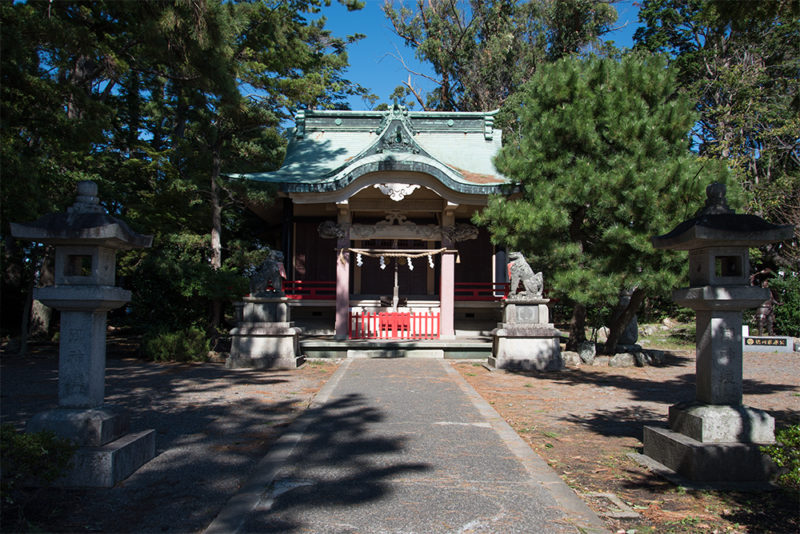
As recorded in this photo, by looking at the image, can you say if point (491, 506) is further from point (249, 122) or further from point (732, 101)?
point (732, 101)

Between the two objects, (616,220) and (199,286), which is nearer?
(616,220)

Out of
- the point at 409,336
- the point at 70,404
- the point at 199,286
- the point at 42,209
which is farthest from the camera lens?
the point at 409,336

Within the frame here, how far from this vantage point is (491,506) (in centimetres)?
347

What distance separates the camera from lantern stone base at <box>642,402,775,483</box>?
4082mm

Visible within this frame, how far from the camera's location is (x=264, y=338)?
10.9 m

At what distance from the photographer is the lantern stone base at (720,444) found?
4082mm

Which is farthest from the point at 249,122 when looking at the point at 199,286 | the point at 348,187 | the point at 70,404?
the point at 70,404

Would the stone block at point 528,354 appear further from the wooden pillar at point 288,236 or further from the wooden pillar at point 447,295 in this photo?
the wooden pillar at point 288,236

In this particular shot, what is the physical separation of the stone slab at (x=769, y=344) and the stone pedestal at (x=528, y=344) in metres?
7.71

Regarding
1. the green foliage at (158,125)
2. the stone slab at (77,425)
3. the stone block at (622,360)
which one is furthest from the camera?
the stone block at (622,360)

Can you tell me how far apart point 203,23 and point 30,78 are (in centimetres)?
289

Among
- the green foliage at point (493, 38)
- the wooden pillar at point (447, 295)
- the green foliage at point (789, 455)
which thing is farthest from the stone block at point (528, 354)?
the green foliage at point (493, 38)

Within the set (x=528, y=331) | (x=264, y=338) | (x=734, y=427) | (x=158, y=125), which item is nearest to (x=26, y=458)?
(x=734, y=427)

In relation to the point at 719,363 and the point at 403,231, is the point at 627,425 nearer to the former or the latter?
the point at 719,363
